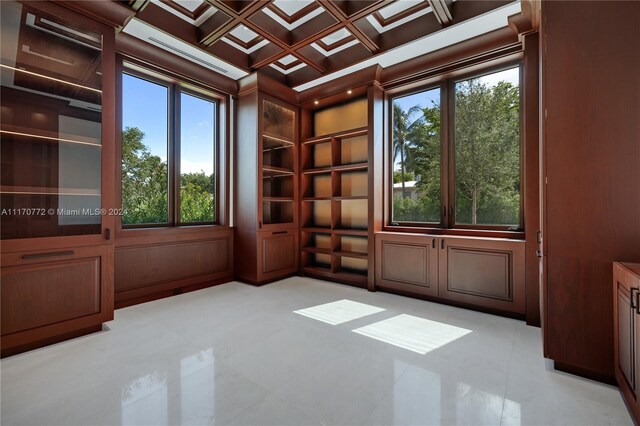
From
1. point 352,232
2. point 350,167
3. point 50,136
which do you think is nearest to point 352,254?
point 352,232

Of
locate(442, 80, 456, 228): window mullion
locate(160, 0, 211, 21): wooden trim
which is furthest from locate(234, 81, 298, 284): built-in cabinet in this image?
locate(442, 80, 456, 228): window mullion

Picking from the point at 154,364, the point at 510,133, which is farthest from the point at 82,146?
the point at 510,133

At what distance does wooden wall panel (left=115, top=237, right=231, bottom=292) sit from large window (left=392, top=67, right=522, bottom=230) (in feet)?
9.52

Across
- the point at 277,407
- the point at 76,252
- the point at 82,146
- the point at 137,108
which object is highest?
the point at 137,108

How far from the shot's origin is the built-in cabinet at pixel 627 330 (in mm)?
1550

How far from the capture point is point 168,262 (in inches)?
157

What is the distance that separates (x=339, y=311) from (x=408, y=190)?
2086mm

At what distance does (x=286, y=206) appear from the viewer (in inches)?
203

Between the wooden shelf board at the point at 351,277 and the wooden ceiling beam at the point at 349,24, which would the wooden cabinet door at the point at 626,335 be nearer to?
the wooden shelf board at the point at 351,277

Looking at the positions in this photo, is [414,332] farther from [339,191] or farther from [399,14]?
[399,14]

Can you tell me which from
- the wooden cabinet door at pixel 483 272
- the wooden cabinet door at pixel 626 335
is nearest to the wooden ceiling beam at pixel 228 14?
the wooden cabinet door at pixel 483 272

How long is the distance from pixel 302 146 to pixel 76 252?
3.59m

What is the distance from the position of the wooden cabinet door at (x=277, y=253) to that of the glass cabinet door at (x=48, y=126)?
7.36ft

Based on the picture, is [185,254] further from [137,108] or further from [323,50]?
[323,50]
